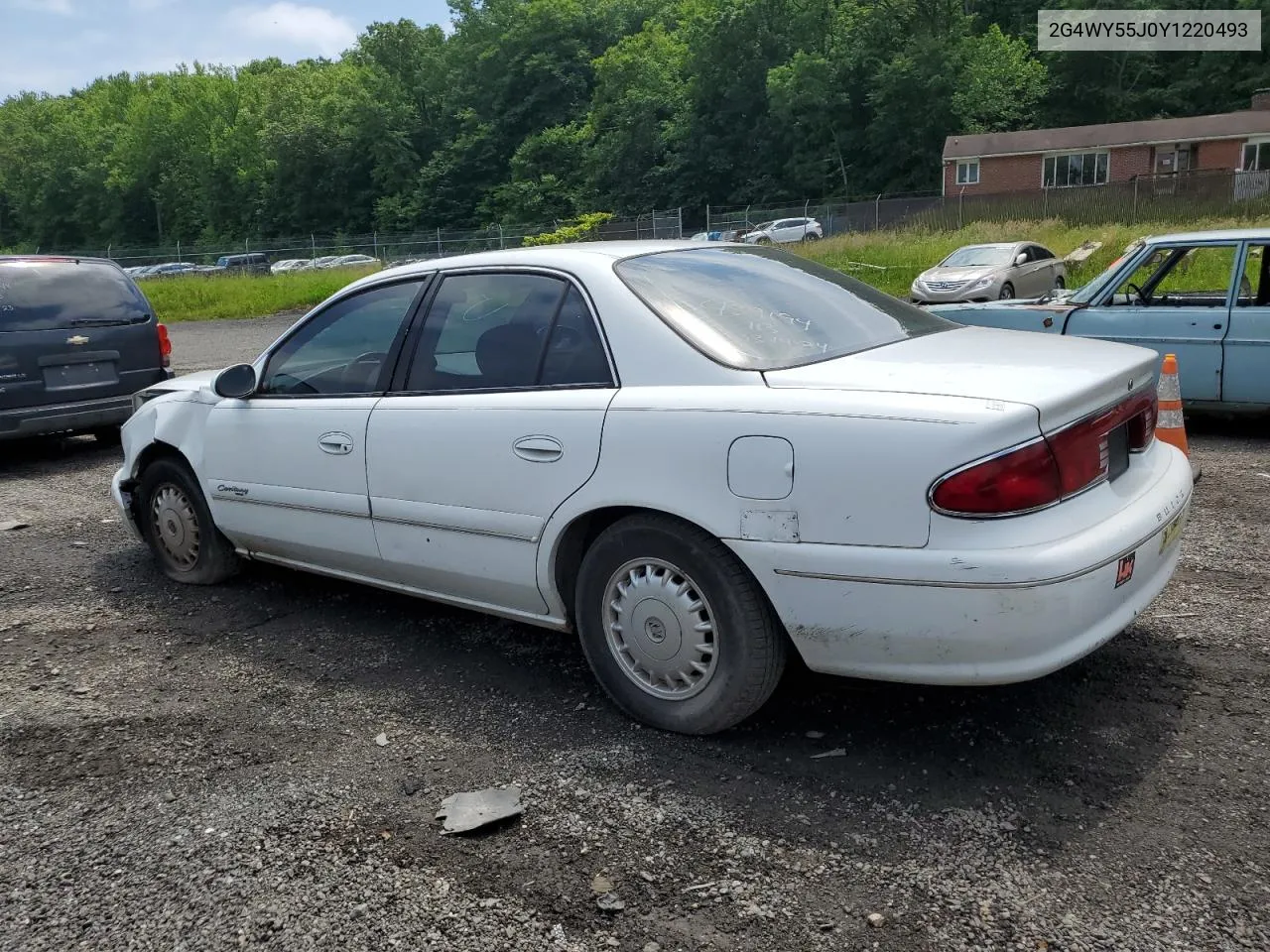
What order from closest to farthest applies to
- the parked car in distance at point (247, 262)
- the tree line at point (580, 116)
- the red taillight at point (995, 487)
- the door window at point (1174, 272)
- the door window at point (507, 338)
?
the red taillight at point (995, 487) < the door window at point (507, 338) < the door window at point (1174, 272) < the parked car in distance at point (247, 262) < the tree line at point (580, 116)

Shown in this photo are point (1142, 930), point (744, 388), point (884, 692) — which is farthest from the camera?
point (884, 692)

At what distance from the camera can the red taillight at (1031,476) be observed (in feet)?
9.00

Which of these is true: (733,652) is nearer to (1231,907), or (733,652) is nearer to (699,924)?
(699,924)

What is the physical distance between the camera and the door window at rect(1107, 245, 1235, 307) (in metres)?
7.66

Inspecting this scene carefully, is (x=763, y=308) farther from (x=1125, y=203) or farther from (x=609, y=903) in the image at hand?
(x=1125, y=203)

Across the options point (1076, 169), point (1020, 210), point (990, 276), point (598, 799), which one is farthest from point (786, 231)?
point (598, 799)

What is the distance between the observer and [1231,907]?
2408 mm

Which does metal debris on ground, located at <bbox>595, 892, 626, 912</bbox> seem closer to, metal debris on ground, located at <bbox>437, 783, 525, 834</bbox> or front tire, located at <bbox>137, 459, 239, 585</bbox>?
metal debris on ground, located at <bbox>437, 783, 525, 834</bbox>

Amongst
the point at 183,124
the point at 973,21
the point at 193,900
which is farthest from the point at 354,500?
the point at 183,124

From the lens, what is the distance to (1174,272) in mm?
8461

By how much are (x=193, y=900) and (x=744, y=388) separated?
2038mm

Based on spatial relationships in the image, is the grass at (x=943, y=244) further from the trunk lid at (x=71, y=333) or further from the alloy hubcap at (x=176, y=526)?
the alloy hubcap at (x=176, y=526)

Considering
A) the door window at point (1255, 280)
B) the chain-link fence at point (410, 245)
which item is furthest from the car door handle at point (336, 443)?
the chain-link fence at point (410, 245)

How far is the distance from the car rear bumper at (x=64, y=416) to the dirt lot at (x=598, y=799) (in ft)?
14.3
